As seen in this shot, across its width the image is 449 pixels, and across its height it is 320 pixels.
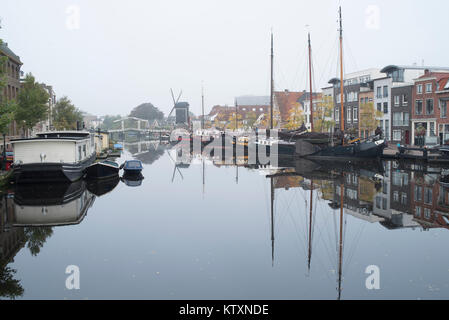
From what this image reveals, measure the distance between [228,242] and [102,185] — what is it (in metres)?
17.3

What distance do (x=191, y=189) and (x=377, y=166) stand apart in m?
20.8

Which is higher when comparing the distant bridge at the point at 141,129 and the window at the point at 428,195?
the distant bridge at the point at 141,129

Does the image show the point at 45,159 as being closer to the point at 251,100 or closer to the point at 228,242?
the point at 228,242

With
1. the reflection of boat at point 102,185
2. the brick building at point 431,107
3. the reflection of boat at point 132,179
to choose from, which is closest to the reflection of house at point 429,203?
the reflection of boat at point 102,185

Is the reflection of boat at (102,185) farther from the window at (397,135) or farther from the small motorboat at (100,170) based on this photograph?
the window at (397,135)

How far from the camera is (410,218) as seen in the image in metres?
18.2

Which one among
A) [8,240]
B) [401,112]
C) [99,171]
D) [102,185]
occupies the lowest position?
[8,240]

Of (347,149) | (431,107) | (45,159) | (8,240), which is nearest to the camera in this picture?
(8,240)

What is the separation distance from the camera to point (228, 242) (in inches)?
577

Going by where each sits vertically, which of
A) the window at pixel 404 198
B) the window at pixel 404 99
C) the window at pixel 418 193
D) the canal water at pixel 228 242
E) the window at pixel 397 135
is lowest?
the canal water at pixel 228 242

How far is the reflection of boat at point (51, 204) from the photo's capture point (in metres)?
18.2

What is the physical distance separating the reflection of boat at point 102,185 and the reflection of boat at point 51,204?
532 mm

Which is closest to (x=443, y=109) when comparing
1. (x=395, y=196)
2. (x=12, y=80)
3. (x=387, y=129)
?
→ (x=387, y=129)
